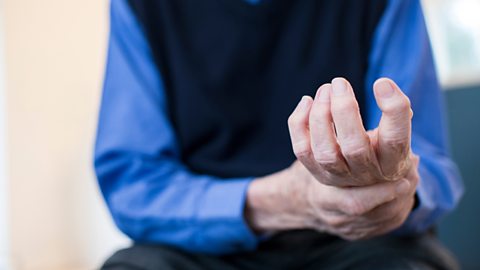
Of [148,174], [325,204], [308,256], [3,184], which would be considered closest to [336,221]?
[325,204]

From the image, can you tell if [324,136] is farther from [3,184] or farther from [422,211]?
[3,184]

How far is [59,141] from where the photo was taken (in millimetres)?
1479

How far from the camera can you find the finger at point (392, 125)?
308 millimetres

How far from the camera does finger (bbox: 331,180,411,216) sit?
16.2 inches

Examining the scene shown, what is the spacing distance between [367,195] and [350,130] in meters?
0.11

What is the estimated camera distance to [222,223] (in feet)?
1.84

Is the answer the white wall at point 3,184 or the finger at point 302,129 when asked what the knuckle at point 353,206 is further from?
the white wall at point 3,184

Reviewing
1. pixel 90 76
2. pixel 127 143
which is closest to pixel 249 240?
A: pixel 127 143

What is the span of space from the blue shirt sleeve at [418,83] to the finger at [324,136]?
25 cm

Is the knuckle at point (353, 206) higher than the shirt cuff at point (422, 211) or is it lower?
higher

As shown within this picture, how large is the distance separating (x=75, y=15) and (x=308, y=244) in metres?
1.16

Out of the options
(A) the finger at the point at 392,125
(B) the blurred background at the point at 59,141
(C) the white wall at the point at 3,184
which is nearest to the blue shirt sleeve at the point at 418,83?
(A) the finger at the point at 392,125

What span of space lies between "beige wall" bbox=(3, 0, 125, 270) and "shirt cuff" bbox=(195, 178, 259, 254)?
920 millimetres

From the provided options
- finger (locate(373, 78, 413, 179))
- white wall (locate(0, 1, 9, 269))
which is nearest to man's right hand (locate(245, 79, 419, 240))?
finger (locate(373, 78, 413, 179))
